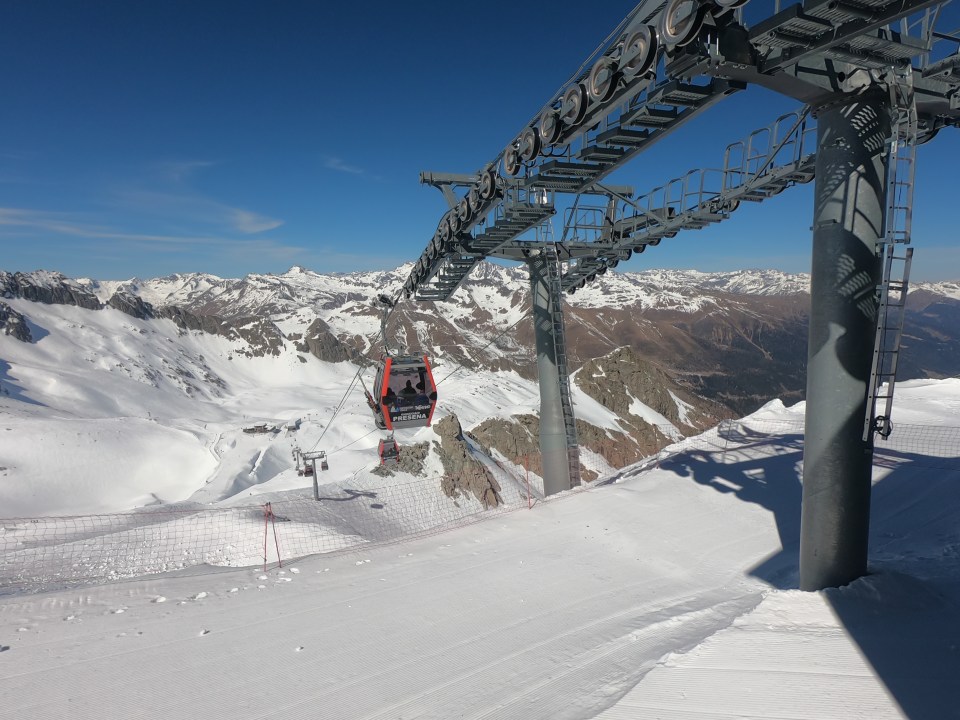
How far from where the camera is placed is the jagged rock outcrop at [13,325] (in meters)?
77.4

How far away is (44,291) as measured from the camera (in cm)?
10006

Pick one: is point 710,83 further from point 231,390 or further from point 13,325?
point 13,325

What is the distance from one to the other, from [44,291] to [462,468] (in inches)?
4435

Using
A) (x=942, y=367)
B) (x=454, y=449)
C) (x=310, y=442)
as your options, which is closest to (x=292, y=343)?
(x=310, y=442)

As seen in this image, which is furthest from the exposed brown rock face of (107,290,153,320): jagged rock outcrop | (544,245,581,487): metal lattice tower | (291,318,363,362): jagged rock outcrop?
(107,290,153,320): jagged rock outcrop

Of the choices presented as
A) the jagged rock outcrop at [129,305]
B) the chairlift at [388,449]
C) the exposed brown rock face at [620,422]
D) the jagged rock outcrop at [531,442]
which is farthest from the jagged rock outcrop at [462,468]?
the jagged rock outcrop at [129,305]

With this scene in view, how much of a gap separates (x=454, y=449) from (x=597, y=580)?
21661mm

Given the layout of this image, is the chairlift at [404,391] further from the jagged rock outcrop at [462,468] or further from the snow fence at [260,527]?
the jagged rock outcrop at [462,468]

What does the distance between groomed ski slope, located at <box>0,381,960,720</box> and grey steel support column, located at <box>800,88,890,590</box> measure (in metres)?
0.55

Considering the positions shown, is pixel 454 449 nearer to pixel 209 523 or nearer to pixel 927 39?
pixel 209 523

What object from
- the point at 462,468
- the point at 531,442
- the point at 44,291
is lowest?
the point at 531,442

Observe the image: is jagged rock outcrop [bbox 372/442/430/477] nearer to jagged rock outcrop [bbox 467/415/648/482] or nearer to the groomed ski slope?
jagged rock outcrop [bbox 467/415/648/482]

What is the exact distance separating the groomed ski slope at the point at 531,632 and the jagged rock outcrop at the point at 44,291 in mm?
121174

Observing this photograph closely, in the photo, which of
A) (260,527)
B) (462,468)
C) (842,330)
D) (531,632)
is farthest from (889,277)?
(462,468)
